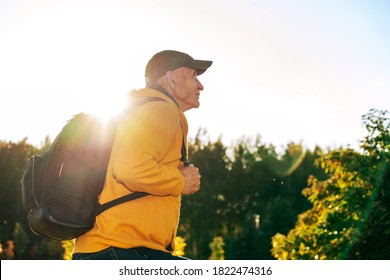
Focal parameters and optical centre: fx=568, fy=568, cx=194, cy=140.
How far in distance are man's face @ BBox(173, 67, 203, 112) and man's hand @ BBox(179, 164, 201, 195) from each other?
43 cm

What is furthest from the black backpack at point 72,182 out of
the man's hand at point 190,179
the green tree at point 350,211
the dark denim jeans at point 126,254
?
the green tree at point 350,211

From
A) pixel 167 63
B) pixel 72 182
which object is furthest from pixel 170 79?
pixel 72 182

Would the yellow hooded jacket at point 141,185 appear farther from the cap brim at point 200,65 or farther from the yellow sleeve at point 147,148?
the cap brim at point 200,65

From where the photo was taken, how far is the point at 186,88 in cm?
336

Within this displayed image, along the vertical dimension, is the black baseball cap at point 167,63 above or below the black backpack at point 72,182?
above

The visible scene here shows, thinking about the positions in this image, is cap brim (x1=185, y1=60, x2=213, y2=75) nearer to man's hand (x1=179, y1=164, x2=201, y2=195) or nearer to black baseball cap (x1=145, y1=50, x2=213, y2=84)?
black baseball cap (x1=145, y1=50, x2=213, y2=84)

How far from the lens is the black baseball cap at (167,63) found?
10.9ft

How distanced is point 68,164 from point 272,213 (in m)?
41.2

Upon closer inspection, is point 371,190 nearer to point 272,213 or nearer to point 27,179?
point 27,179

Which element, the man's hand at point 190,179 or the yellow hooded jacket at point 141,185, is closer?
the yellow hooded jacket at point 141,185
